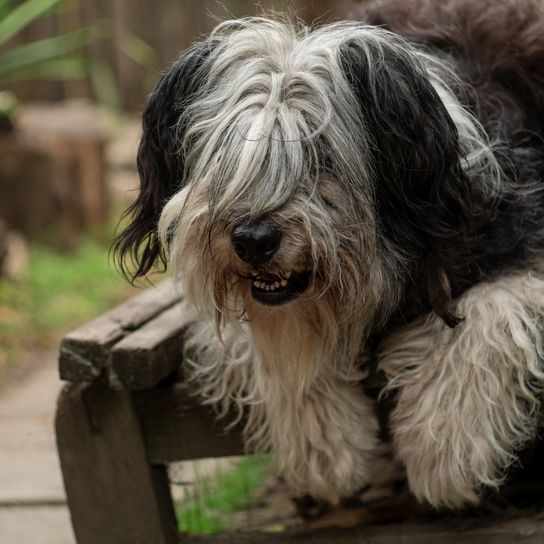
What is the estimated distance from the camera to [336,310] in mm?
2412

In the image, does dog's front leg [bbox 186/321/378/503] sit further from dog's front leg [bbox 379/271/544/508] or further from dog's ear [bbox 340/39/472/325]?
dog's ear [bbox 340/39/472/325]

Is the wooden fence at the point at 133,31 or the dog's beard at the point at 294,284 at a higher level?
the wooden fence at the point at 133,31

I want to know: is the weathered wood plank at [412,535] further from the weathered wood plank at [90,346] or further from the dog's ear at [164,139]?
the dog's ear at [164,139]

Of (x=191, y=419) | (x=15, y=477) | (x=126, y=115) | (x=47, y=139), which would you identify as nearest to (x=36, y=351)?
(x=15, y=477)

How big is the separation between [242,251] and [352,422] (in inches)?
24.1

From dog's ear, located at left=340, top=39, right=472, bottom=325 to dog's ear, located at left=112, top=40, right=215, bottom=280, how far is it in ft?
1.24

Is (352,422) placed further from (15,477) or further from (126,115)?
(126,115)

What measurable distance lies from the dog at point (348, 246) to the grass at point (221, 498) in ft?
2.04

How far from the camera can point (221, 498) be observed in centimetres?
355

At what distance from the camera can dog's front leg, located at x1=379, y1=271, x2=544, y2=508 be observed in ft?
8.01

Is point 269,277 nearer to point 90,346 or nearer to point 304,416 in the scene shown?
point 304,416

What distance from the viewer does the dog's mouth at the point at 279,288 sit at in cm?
234

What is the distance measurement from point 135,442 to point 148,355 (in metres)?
0.32

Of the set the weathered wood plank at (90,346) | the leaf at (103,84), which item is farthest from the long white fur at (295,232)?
the leaf at (103,84)
